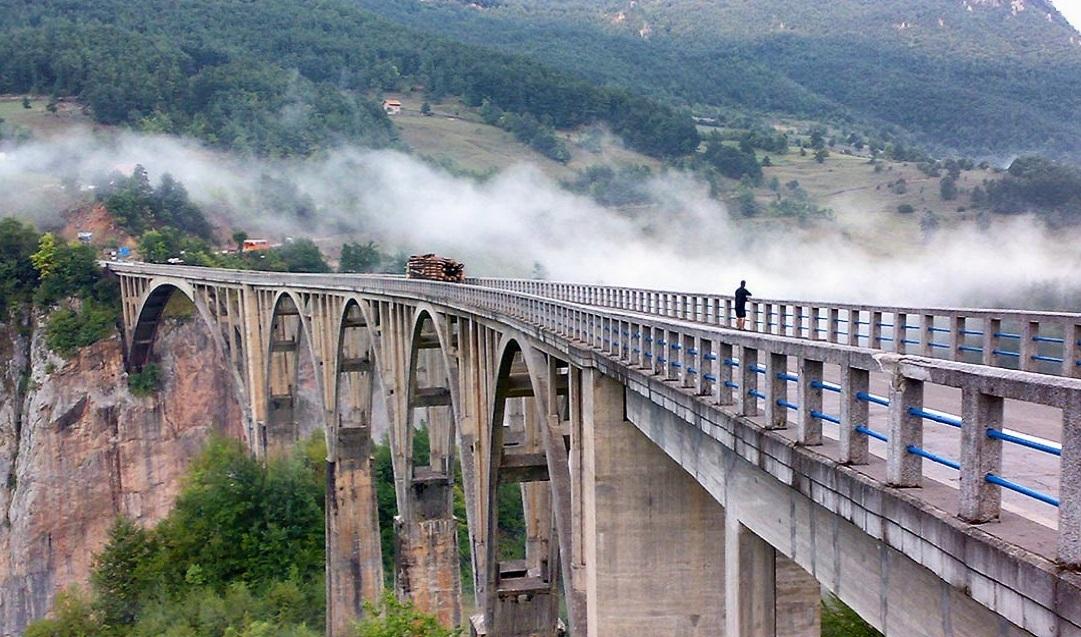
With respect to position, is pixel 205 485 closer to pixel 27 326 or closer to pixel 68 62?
pixel 27 326

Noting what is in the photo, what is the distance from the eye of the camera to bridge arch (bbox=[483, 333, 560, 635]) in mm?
24172

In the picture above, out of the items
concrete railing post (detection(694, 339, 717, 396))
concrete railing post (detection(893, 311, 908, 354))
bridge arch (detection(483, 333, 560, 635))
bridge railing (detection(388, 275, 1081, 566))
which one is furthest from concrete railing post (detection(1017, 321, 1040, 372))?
bridge arch (detection(483, 333, 560, 635))

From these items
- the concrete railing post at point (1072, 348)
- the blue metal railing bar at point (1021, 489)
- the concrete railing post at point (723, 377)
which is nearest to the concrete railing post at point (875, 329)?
the concrete railing post at point (1072, 348)

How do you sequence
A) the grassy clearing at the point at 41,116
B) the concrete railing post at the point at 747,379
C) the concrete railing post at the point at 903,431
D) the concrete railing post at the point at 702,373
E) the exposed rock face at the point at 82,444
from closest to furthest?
the concrete railing post at the point at 903,431 < the concrete railing post at the point at 747,379 < the concrete railing post at the point at 702,373 < the exposed rock face at the point at 82,444 < the grassy clearing at the point at 41,116

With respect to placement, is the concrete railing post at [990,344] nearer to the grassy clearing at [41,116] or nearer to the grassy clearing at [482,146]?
the grassy clearing at [41,116]

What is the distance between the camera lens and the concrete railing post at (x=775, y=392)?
8859 millimetres

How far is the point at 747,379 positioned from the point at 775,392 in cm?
77

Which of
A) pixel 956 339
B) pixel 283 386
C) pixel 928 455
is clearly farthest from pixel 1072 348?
pixel 283 386

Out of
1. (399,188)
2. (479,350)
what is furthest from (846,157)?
(479,350)

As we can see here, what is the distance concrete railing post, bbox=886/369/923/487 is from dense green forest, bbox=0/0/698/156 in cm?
13796

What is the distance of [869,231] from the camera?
117m

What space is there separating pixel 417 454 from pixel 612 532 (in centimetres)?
4486

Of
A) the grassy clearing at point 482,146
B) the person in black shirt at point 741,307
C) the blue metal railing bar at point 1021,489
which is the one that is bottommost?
the person in black shirt at point 741,307

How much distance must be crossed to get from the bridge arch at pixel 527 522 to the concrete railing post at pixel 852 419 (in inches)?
563
